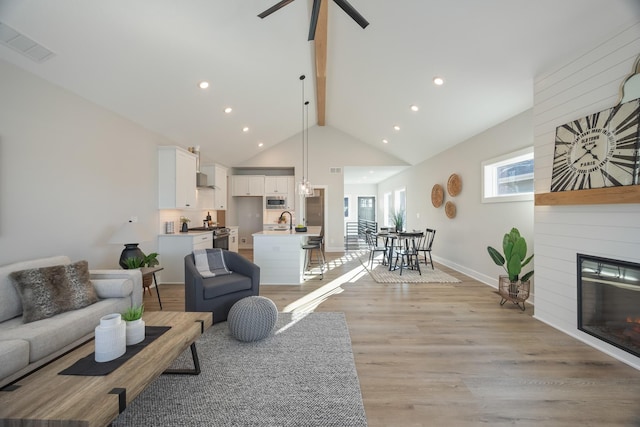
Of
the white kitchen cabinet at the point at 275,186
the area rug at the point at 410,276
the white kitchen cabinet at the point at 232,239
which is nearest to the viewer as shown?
the area rug at the point at 410,276

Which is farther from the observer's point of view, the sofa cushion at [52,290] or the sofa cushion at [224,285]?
the sofa cushion at [224,285]

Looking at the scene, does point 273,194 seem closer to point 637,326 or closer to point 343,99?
point 343,99

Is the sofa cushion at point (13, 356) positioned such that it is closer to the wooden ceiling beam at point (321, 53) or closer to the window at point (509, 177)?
the wooden ceiling beam at point (321, 53)

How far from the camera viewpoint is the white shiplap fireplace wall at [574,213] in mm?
2242

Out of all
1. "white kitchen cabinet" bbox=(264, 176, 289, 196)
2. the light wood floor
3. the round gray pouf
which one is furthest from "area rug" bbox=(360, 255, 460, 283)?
"white kitchen cabinet" bbox=(264, 176, 289, 196)

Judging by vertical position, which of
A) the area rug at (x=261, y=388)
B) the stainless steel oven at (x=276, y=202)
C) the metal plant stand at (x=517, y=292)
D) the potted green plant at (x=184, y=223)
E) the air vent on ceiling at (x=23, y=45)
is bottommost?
the area rug at (x=261, y=388)

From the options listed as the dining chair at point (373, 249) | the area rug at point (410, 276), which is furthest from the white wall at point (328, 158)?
the area rug at point (410, 276)

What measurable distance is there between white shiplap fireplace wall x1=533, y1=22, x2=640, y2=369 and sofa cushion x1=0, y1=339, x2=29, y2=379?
4.51 meters

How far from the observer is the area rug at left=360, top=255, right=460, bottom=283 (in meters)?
4.85

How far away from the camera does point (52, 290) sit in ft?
7.27

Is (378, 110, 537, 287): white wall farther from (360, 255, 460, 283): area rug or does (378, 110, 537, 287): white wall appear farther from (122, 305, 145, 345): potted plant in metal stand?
(122, 305, 145, 345): potted plant in metal stand

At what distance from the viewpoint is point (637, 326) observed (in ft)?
7.24

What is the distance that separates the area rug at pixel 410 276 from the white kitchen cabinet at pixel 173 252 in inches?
136

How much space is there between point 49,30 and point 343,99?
15.1 ft
